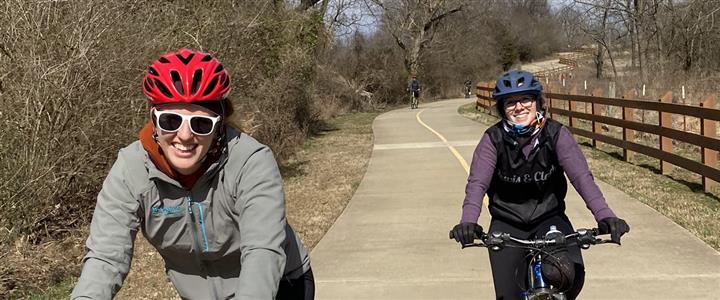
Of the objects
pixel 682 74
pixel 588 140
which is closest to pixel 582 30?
pixel 682 74

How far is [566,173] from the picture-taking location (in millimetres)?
3961

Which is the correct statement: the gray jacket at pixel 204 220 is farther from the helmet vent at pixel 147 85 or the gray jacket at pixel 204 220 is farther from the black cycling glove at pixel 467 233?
the black cycling glove at pixel 467 233

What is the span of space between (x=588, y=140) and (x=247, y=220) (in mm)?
15363

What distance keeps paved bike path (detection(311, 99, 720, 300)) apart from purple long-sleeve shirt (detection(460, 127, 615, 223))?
207cm

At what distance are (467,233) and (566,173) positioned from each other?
74 centimetres

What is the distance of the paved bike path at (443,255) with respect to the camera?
6.02 m

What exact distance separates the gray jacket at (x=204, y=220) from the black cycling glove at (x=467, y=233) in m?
1.32

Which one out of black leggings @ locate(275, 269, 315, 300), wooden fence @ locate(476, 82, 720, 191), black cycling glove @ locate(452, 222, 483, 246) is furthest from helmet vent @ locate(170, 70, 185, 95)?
wooden fence @ locate(476, 82, 720, 191)

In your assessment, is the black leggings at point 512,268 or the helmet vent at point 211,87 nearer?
the helmet vent at point 211,87

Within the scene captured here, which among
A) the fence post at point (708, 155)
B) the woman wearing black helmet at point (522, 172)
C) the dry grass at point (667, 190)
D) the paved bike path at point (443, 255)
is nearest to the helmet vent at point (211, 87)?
the woman wearing black helmet at point (522, 172)

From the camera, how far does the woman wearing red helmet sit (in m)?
2.43

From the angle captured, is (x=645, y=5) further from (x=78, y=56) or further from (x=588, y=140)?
(x=78, y=56)

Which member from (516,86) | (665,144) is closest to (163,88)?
(516,86)

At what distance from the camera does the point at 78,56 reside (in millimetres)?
7156
